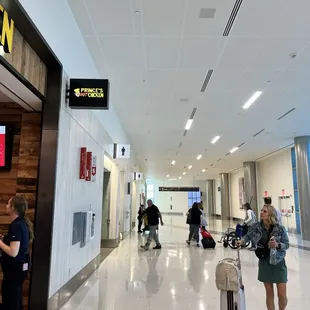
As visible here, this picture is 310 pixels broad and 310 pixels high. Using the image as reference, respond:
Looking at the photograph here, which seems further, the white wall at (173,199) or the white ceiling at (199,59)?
the white wall at (173,199)

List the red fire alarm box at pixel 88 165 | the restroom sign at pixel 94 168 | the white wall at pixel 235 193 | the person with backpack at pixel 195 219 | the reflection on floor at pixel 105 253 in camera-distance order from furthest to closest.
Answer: the white wall at pixel 235 193, the person with backpack at pixel 195 219, the reflection on floor at pixel 105 253, the restroom sign at pixel 94 168, the red fire alarm box at pixel 88 165

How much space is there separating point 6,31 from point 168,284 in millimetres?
4423

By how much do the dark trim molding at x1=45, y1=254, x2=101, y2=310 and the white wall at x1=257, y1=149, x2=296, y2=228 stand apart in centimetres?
1288

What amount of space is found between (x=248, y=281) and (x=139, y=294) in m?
2.11

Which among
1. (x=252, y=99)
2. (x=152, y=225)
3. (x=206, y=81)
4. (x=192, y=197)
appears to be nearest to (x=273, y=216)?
(x=206, y=81)

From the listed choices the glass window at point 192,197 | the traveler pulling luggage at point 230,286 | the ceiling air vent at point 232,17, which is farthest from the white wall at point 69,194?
the glass window at point 192,197

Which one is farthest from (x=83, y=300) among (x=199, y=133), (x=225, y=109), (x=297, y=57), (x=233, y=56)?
(x=199, y=133)

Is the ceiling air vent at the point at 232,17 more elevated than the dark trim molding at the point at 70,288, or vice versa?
the ceiling air vent at the point at 232,17

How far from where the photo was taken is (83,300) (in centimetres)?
418

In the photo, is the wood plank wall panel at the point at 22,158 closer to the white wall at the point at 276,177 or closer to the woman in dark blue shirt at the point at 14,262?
the woman in dark blue shirt at the point at 14,262

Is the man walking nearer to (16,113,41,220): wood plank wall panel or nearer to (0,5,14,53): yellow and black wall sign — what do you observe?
(16,113,41,220): wood plank wall panel

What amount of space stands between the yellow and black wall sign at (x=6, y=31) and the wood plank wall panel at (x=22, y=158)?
1.47 meters

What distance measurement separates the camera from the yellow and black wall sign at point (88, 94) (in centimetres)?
407

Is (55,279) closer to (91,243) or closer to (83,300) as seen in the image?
(83,300)
